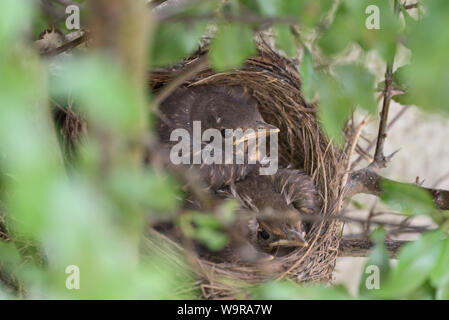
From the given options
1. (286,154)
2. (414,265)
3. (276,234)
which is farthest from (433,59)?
(286,154)

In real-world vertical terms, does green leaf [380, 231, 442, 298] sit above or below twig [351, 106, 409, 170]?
below

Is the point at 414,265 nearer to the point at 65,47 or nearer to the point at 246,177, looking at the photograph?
the point at 65,47

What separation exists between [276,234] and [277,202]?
0.09 m

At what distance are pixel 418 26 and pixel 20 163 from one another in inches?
15.6

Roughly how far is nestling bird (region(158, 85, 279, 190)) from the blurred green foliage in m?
0.74

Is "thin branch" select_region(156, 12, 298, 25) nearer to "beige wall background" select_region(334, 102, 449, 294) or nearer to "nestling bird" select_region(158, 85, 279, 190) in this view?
"nestling bird" select_region(158, 85, 279, 190)

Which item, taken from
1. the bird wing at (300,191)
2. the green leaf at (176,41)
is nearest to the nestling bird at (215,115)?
the bird wing at (300,191)

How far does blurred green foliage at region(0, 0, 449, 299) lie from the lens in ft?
1.32

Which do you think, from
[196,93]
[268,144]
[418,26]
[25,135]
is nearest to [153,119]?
[196,93]

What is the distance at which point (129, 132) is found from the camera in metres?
0.47

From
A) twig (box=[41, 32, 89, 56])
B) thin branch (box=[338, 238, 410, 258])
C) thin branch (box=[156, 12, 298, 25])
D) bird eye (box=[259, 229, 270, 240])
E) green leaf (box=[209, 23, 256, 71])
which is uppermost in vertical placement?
twig (box=[41, 32, 89, 56])

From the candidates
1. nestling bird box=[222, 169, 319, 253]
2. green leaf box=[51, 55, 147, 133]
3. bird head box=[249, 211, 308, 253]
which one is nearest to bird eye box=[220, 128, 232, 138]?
nestling bird box=[222, 169, 319, 253]

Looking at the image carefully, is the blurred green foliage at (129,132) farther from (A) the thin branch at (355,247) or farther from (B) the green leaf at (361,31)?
(A) the thin branch at (355,247)
